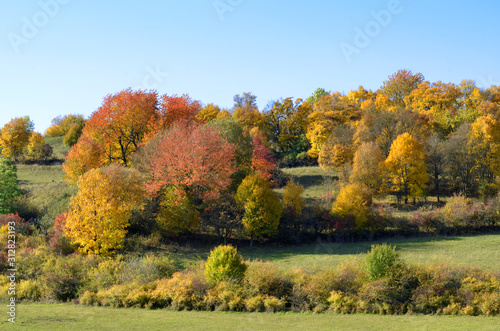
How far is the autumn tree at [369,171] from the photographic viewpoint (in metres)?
50.2

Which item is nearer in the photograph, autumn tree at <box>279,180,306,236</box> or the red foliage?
the red foliage

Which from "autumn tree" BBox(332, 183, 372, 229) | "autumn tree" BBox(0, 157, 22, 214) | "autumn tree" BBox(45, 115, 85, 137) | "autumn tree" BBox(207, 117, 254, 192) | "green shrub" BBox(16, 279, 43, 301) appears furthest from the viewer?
"autumn tree" BBox(45, 115, 85, 137)

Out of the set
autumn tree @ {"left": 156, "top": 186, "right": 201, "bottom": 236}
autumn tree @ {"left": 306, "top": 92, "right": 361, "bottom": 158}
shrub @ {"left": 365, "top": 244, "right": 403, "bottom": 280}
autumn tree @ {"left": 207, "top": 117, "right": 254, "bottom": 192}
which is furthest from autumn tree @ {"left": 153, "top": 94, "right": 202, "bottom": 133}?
shrub @ {"left": 365, "top": 244, "right": 403, "bottom": 280}

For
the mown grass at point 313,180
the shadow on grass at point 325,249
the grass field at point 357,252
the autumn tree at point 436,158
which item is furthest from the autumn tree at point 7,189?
the autumn tree at point 436,158

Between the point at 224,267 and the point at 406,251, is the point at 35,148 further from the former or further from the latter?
the point at 406,251

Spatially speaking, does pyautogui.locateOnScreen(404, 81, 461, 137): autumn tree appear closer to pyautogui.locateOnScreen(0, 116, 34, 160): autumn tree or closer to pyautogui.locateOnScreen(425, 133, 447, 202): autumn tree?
pyautogui.locateOnScreen(425, 133, 447, 202): autumn tree

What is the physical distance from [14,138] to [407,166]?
6944 centimetres

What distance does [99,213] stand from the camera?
30891mm

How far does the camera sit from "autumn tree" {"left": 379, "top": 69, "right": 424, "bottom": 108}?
7894 centimetres

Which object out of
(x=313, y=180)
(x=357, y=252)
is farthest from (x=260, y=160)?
(x=357, y=252)

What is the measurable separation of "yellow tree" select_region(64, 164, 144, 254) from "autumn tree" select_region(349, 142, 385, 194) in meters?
28.9

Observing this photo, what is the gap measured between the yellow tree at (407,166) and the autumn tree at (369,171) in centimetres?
121

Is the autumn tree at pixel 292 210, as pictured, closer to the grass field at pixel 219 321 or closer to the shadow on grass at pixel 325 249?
Result: the shadow on grass at pixel 325 249

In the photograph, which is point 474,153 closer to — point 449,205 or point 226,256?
point 449,205
